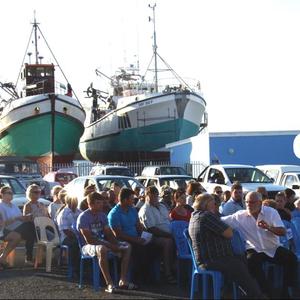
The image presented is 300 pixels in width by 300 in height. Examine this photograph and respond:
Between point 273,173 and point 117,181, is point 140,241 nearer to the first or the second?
point 117,181

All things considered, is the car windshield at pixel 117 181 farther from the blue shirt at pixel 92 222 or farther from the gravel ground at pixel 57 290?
the blue shirt at pixel 92 222

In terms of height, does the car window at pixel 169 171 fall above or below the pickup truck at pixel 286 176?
above

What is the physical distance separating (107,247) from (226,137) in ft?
84.2

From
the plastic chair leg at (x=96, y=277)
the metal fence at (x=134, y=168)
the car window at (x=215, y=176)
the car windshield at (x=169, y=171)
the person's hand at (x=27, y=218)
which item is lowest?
the plastic chair leg at (x=96, y=277)

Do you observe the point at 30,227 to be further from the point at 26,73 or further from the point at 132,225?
the point at 26,73

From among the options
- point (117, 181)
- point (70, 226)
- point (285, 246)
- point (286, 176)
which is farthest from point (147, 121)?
point (285, 246)

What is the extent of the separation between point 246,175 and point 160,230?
995 cm

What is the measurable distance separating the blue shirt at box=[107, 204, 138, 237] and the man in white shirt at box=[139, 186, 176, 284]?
0.41 m

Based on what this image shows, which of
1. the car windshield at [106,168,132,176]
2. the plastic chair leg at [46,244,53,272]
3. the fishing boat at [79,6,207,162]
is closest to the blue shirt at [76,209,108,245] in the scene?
the plastic chair leg at [46,244,53,272]

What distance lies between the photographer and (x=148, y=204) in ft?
31.5

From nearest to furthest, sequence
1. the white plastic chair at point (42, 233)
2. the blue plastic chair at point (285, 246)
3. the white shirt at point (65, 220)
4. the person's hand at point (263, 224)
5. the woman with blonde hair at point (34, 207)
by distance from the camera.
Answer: the person's hand at point (263, 224) < the blue plastic chair at point (285, 246) < the white shirt at point (65, 220) < the white plastic chair at point (42, 233) < the woman with blonde hair at point (34, 207)

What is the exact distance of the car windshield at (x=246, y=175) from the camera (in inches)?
737

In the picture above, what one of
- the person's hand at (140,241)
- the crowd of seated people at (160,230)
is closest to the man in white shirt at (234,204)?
the crowd of seated people at (160,230)

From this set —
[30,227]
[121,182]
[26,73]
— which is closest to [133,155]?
[26,73]
